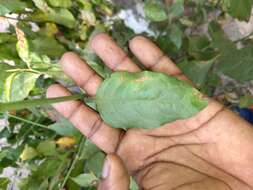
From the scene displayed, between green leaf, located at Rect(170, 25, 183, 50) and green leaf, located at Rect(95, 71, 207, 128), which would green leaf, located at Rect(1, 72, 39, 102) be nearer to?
green leaf, located at Rect(95, 71, 207, 128)

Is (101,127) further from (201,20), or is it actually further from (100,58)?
(201,20)

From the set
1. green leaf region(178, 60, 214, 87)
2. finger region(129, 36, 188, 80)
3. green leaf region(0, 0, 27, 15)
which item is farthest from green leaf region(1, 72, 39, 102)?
green leaf region(178, 60, 214, 87)

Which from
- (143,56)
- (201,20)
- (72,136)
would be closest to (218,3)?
(201,20)

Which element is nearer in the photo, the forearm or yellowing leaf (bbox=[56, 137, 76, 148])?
the forearm

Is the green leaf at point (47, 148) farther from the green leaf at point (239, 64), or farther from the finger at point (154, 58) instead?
the green leaf at point (239, 64)

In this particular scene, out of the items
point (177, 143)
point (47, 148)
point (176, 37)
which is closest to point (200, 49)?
point (176, 37)

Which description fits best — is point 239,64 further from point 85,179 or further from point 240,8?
point 85,179
